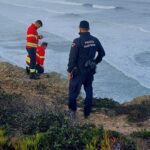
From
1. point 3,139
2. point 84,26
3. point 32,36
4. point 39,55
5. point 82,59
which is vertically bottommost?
point 39,55

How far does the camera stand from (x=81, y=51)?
9992 mm

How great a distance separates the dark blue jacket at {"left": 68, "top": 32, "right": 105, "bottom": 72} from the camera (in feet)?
32.5

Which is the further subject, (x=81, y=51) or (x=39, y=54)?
(x=39, y=54)

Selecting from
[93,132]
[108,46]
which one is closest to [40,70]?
[93,132]

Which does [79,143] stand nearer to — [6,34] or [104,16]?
[6,34]

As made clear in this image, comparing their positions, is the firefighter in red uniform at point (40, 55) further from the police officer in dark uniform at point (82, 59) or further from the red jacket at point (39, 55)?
the police officer in dark uniform at point (82, 59)

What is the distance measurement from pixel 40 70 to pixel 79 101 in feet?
9.17

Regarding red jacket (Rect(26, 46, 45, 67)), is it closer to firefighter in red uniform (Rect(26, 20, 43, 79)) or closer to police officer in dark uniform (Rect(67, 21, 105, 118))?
firefighter in red uniform (Rect(26, 20, 43, 79))

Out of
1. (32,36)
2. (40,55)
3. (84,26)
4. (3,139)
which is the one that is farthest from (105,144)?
(40,55)

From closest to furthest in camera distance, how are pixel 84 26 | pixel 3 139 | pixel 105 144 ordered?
1. pixel 105 144
2. pixel 3 139
3. pixel 84 26

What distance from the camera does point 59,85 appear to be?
14.0 m

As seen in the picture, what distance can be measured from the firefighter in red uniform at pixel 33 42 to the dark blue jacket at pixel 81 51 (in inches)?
150

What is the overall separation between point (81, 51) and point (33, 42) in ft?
13.9

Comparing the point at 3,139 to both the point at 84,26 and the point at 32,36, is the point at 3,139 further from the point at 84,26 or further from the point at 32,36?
the point at 32,36
